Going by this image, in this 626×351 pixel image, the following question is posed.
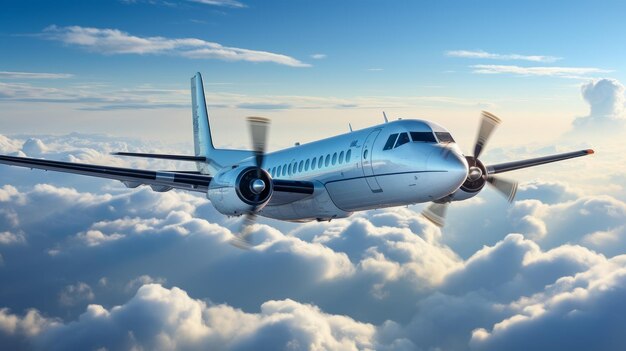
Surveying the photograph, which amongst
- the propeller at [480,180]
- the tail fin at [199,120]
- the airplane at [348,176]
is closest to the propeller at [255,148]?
the airplane at [348,176]

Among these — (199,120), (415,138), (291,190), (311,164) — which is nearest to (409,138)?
(415,138)

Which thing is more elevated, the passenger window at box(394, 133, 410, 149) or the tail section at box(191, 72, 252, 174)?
the passenger window at box(394, 133, 410, 149)

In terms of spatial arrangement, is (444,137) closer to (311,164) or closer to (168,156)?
(311,164)

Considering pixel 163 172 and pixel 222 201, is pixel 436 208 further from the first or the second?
pixel 163 172

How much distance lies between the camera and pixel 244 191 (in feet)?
87.0

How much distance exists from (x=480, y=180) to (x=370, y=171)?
6.57 m

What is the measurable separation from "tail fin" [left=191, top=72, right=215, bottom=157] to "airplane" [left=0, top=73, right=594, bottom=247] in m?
18.4

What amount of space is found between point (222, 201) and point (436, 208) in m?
11.1

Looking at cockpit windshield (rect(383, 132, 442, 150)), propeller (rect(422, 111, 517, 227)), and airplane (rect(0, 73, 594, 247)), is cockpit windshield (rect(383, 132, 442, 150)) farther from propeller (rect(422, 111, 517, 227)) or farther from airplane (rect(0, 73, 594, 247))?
propeller (rect(422, 111, 517, 227))

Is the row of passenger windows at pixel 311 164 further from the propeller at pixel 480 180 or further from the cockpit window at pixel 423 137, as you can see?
the propeller at pixel 480 180

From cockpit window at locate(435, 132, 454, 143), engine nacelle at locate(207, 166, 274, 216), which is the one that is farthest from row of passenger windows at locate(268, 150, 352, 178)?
cockpit window at locate(435, 132, 454, 143)

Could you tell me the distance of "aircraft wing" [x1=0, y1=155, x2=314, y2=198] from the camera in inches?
1092

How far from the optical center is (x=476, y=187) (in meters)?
29.6

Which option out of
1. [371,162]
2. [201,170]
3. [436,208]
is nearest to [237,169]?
[371,162]
